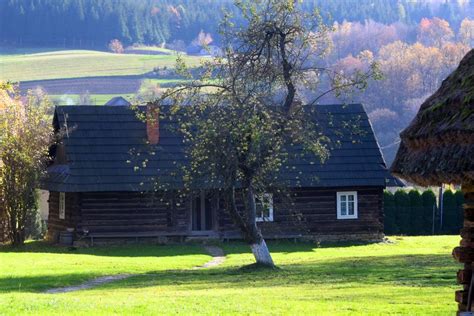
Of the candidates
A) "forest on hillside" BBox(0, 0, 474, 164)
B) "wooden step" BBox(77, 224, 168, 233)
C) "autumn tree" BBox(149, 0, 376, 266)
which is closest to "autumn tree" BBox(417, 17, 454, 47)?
"forest on hillside" BBox(0, 0, 474, 164)

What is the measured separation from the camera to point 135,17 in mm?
158625

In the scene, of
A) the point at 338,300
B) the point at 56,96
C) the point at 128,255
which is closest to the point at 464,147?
the point at 338,300

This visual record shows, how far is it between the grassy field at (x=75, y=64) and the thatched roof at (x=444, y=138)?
355ft

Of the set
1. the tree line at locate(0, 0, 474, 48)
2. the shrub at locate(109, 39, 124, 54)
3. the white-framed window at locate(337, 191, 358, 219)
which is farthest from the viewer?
the shrub at locate(109, 39, 124, 54)

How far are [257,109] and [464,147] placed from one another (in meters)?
18.0

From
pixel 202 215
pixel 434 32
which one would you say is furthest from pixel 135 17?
pixel 202 215

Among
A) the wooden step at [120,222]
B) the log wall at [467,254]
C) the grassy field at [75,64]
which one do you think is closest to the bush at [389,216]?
the wooden step at [120,222]

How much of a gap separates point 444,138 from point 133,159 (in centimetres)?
3076

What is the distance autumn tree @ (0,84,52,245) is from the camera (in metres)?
41.6

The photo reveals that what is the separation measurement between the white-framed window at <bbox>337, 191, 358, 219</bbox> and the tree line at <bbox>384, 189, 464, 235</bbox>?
5692mm

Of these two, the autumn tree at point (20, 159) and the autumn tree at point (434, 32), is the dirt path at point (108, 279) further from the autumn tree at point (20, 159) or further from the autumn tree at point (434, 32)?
the autumn tree at point (434, 32)

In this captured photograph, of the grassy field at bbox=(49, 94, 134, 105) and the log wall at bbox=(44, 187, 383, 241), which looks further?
the grassy field at bbox=(49, 94, 134, 105)

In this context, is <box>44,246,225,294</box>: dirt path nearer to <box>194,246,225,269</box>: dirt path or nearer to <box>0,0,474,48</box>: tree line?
<box>194,246,225,269</box>: dirt path

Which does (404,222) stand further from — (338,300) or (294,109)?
(338,300)
